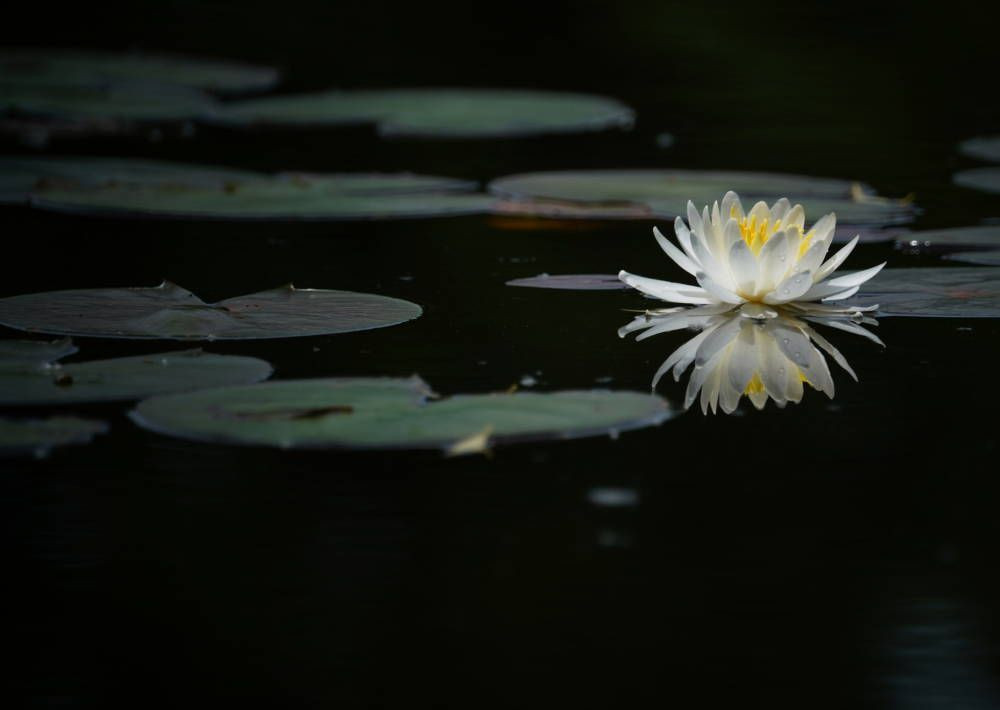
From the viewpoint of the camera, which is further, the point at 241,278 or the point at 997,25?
the point at 997,25

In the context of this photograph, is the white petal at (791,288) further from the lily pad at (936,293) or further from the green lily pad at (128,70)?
the green lily pad at (128,70)

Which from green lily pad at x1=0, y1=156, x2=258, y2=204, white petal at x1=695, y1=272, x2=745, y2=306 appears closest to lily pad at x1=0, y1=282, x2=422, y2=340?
white petal at x1=695, y1=272, x2=745, y2=306

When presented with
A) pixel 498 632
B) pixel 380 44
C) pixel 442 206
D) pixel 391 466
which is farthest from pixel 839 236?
pixel 380 44

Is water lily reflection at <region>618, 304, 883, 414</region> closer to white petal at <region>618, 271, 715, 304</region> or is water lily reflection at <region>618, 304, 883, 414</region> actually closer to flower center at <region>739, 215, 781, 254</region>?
white petal at <region>618, 271, 715, 304</region>

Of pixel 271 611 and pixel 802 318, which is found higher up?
pixel 802 318

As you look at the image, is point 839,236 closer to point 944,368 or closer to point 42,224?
point 944,368

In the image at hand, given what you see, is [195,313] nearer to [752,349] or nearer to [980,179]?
[752,349]

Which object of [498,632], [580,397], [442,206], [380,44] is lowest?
[498,632]
